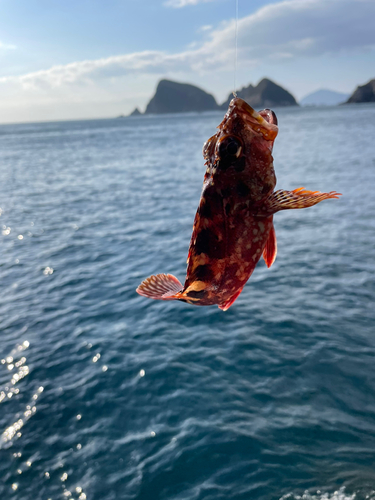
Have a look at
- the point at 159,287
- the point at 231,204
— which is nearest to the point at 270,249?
the point at 231,204

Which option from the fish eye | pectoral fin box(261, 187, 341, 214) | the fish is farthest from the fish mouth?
pectoral fin box(261, 187, 341, 214)

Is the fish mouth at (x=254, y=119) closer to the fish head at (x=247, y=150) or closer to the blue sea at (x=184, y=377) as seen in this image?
the fish head at (x=247, y=150)

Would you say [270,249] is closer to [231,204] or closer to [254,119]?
[231,204]

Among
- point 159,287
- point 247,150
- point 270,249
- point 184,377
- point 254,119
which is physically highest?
point 254,119

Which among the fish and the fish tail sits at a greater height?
the fish

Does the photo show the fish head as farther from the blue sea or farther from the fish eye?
the blue sea

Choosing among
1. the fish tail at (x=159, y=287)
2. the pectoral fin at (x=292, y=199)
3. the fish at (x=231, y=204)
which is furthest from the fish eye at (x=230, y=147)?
the fish tail at (x=159, y=287)

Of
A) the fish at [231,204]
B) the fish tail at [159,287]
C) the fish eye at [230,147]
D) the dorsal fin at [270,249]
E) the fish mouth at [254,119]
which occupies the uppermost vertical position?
the fish mouth at [254,119]
